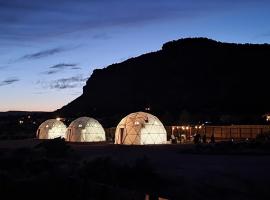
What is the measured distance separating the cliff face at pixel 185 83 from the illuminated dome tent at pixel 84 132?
19.8 metres

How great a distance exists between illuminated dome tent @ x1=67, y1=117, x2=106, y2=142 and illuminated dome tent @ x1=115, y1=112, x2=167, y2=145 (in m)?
4.81

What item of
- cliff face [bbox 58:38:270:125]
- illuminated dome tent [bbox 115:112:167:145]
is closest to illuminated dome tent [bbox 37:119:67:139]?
illuminated dome tent [bbox 115:112:167:145]

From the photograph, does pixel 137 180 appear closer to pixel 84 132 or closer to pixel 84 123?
pixel 84 132

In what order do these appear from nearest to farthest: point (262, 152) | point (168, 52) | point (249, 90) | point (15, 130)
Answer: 1. point (262, 152)
2. point (15, 130)
3. point (249, 90)
4. point (168, 52)

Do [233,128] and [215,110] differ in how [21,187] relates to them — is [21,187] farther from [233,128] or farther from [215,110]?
[215,110]

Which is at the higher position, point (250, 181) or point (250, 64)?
point (250, 64)

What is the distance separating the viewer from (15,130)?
6325cm

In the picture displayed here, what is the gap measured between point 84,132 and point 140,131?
24.0 feet

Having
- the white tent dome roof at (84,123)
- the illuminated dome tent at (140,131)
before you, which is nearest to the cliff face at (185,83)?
the white tent dome roof at (84,123)

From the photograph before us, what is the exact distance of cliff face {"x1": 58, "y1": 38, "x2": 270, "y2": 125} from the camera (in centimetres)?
7244

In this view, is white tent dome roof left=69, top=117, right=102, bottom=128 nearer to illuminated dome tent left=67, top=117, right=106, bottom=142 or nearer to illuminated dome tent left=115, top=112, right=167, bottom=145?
illuminated dome tent left=67, top=117, right=106, bottom=142

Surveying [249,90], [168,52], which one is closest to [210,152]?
[249,90]

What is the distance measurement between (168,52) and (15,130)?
5650cm

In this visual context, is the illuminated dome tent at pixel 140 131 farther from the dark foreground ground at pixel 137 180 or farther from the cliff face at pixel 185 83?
the cliff face at pixel 185 83
